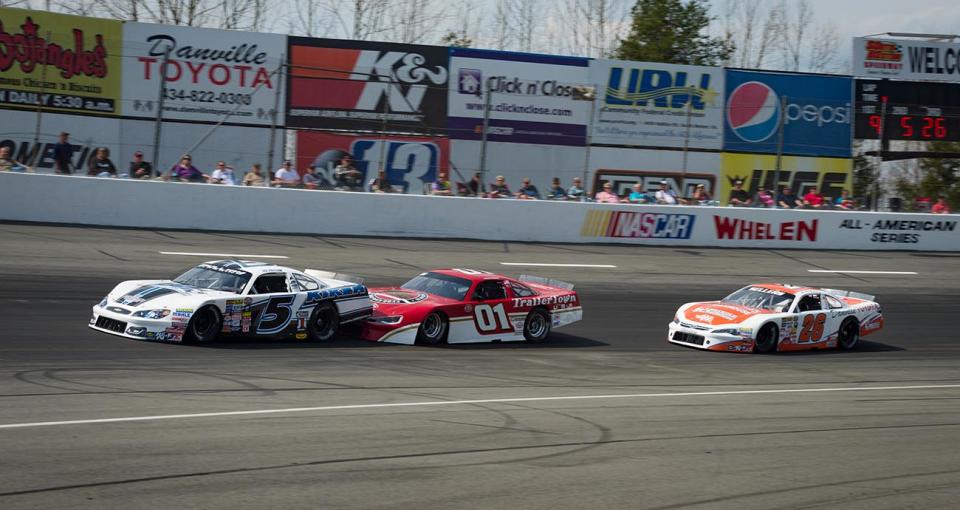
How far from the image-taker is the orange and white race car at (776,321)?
1560cm

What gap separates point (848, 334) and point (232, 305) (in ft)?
32.8

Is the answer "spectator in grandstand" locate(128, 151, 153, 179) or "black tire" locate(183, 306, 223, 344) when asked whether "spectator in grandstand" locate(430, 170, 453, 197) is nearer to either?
"spectator in grandstand" locate(128, 151, 153, 179)

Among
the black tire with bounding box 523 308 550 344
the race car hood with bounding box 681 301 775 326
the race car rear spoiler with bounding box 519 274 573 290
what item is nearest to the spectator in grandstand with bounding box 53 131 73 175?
the race car rear spoiler with bounding box 519 274 573 290

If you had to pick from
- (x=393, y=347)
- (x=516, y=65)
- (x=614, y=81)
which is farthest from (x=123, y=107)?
(x=393, y=347)

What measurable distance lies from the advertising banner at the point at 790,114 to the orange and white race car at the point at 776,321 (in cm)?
1391

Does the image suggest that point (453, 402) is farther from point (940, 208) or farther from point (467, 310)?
point (940, 208)

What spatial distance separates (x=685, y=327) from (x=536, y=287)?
91.3 inches

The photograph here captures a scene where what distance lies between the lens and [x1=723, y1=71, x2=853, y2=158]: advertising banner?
101ft

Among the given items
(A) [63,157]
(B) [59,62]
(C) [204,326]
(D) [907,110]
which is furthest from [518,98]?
(C) [204,326]

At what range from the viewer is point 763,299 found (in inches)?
648

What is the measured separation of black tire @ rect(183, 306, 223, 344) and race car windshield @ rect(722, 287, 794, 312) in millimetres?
8114

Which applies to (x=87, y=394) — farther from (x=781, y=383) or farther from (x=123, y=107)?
(x=123, y=107)

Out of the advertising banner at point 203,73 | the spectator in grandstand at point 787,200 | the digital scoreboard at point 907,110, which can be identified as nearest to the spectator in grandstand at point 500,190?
the advertising banner at point 203,73

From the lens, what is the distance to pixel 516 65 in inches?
1168
